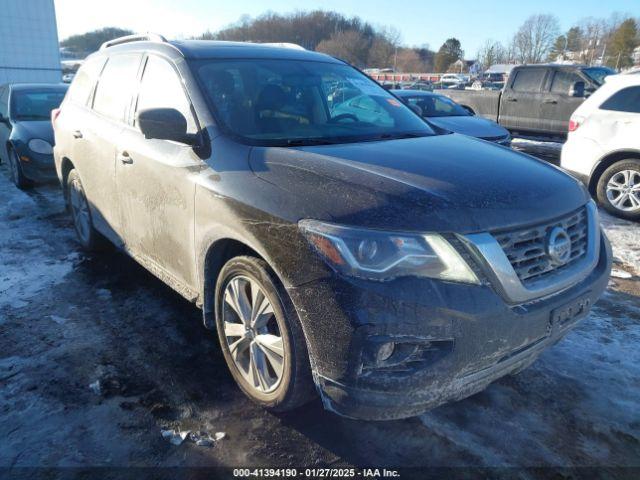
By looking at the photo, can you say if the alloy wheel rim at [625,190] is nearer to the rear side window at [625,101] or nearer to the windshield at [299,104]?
the rear side window at [625,101]

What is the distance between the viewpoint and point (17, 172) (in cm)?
→ 767

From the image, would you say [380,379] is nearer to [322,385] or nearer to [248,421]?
[322,385]

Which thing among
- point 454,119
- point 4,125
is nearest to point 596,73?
point 454,119

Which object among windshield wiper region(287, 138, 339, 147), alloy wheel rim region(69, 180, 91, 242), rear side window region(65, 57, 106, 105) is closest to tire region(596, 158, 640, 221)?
windshield wiper region(287, 138, 339, 147)

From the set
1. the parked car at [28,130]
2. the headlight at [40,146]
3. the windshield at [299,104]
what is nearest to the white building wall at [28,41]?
the parked car at [28,130]

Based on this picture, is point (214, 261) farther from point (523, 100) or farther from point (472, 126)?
point (523, 100)

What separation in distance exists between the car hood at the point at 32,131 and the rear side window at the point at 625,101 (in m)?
7.70

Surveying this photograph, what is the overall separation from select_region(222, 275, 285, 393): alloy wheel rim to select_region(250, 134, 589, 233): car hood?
1.71 ft

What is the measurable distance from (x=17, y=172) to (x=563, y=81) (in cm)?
1086

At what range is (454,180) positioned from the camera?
2.29 m

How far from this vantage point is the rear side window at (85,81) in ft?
14.6

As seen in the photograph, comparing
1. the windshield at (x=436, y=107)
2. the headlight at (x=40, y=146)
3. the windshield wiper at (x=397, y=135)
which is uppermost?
the windshield wiper at (x=397, y=135)

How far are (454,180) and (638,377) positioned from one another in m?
1.76

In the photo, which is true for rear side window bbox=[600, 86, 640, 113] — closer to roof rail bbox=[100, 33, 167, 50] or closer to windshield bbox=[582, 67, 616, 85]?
windshield bbox=[582, 67, 616, 85]
